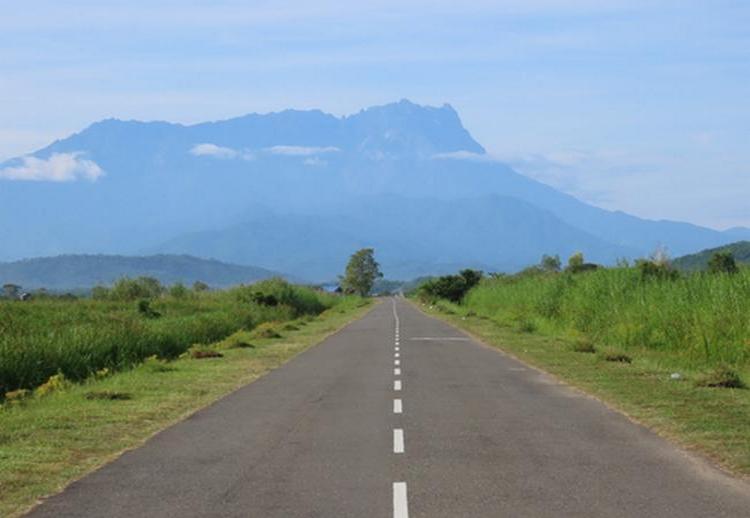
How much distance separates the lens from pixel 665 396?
17.0 m

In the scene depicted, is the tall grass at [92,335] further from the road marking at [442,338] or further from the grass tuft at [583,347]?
the grass tuft at [583,347]

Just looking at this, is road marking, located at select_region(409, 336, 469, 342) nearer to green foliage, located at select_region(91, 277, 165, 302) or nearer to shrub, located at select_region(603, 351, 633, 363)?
shrub, located at select_region(603, 351, 633, 363)

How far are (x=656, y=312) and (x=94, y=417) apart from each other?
17.5 meters

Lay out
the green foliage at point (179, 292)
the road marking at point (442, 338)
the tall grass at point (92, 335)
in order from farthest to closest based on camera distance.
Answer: the green foliage at point (179, 292) → the road marking at point (442, 338) → the tall grass at point (92, 335)

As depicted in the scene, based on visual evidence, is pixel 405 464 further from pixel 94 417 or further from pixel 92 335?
pixel 92 335

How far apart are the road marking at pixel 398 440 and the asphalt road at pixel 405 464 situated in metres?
0.02

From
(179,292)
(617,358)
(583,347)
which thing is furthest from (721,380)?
(179,292)

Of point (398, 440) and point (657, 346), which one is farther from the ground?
point (657, 346)

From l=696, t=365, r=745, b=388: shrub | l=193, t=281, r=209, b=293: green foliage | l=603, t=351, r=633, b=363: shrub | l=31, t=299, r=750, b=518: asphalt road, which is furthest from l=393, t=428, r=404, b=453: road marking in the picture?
l=193, t=281, r=209, b=293: green foliage

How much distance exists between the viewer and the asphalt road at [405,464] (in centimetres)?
909

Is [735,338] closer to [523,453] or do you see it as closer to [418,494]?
[523,453]

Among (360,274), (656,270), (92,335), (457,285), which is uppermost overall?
(360,274)

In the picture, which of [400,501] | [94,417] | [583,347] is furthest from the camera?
[583,347]

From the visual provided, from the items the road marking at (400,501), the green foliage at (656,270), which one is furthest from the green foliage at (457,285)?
the road marking at (400,501)
